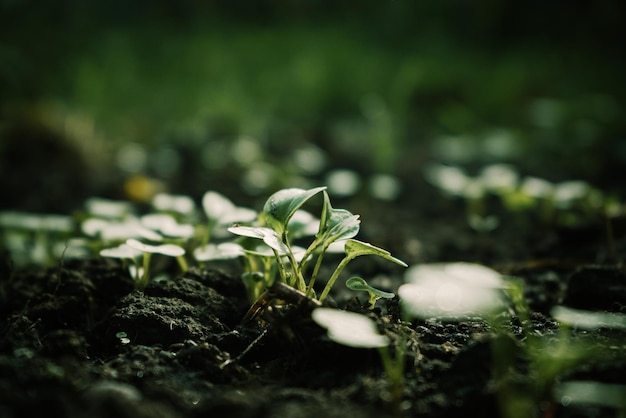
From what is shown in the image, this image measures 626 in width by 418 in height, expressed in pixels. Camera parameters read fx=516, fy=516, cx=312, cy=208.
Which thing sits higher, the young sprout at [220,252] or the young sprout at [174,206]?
the young sprout at [220,252]

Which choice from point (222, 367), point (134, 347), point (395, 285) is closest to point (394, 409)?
point (222, 367)

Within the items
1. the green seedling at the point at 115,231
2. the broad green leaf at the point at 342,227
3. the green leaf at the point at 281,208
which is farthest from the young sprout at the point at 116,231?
the broad green leaf at the point at 342,227

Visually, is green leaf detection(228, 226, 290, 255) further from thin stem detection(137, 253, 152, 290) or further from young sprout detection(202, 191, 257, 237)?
thin stem detection(137, 253, 152, 290)

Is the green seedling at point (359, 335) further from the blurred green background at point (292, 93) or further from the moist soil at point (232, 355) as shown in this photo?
the blurred green background at point (292, 93)

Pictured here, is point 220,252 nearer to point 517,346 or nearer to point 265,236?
point 265,236

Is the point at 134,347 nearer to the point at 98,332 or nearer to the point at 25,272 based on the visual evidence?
the point at 98,332

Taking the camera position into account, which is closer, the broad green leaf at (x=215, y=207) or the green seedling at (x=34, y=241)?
the broad green leaf at (x=215, y=207)

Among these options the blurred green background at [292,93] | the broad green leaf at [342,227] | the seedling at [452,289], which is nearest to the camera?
the seedling at [452,289]
